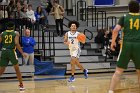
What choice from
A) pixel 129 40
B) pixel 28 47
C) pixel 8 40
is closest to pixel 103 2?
pixel 28 47

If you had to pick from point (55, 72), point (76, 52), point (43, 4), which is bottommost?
point (55, 72)

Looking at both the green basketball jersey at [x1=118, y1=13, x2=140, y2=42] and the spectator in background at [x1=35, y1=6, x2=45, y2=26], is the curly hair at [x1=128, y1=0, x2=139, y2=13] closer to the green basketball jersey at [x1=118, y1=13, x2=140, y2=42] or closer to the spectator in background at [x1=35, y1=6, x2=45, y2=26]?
the green basketball jersey at [x1=118, y1=13, x2=140, y2=42]

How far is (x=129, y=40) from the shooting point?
27.5 ft

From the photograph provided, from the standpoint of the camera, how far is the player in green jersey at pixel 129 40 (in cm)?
833

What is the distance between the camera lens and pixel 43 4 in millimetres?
23641

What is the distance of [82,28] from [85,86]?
9578mm

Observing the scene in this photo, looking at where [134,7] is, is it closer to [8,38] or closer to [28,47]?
[8,38]

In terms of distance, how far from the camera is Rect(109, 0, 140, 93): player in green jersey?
8328mm

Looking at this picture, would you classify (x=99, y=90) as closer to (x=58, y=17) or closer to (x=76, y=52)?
(x=76, y=52)

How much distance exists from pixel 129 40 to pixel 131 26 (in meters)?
0.31

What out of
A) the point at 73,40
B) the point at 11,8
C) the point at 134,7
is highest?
the point at 134,7

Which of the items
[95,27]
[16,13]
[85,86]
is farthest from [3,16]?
[85,86]

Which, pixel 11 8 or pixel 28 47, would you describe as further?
pixel 11 8

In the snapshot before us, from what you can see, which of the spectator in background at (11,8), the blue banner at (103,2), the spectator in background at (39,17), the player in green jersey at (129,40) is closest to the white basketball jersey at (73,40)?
the player in green jersey at (129,40)
